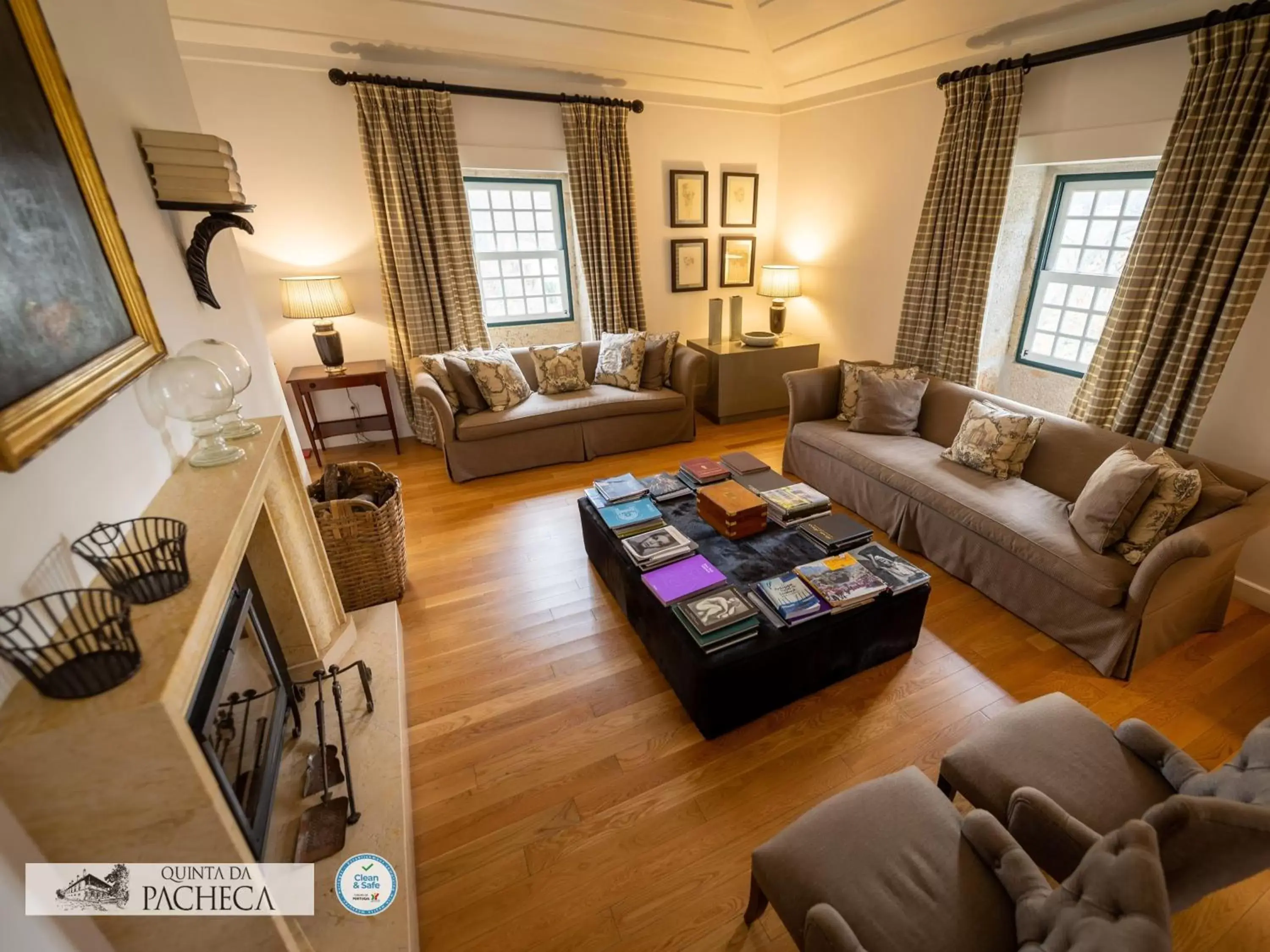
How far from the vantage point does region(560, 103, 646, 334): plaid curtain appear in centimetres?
395

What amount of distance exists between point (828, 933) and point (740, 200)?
16.4 feet

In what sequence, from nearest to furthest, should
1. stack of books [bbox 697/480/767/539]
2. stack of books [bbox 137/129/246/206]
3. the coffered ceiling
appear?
1. stack of books [bbox 137/129/246/206]
2. stack of books [bbox 697/480/767/539]
3. the coffered ceiling

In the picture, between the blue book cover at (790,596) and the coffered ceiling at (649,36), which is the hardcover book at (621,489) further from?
the coffered ceiling at (649,36)

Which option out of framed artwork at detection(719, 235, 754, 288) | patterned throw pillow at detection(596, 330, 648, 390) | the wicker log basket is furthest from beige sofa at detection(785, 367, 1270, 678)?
the wicker log basket

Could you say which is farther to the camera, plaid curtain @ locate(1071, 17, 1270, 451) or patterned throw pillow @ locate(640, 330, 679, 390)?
patterned throw pillow @ locate(640, 330, 679, 390)

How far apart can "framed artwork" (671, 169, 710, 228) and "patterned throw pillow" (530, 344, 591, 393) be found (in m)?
1.60

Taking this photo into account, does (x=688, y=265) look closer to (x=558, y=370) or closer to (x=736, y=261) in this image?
(x=736, y=261)

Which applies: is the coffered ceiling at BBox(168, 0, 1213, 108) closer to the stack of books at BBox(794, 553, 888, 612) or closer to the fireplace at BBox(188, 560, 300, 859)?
the stack of books at BBox(794, 553, 888, 612)

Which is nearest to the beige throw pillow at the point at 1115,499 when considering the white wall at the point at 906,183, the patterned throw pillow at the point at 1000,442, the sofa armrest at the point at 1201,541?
the sofa armrest at the point at 1201,541

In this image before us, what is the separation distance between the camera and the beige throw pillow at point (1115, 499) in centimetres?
200

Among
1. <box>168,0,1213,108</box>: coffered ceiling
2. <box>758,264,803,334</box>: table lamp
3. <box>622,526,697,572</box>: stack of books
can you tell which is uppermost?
<box>168,0,1213,108</box>: coffered ceiling

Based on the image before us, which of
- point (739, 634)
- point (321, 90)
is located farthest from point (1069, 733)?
point (321, 90)

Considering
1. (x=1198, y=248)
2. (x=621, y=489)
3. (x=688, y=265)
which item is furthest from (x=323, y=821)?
(x=688, y=265)

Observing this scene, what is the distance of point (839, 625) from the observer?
6.01 feet
